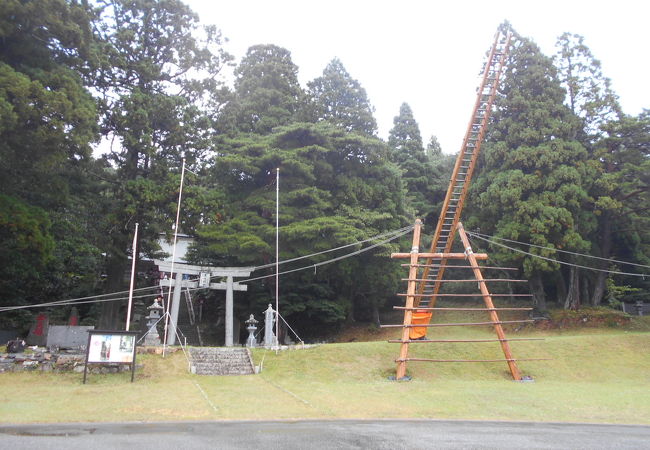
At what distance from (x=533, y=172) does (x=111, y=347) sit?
20.9 meters

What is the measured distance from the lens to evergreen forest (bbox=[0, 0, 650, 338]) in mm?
18219

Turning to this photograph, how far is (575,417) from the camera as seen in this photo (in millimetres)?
9156

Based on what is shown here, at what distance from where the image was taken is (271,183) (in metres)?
23.0

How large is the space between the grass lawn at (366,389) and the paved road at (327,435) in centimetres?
55

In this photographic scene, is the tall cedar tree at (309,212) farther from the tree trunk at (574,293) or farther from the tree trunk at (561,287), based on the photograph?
the tree trunk at (561,287)

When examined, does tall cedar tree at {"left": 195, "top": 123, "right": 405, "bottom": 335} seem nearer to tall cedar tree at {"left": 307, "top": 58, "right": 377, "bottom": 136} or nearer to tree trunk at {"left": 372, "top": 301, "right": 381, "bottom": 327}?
tree trunk at {"left": 372, "top": 301, "right": 381, "bottom": 327}

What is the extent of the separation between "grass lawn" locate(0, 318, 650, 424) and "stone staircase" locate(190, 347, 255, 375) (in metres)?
0.44

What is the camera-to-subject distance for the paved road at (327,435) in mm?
6508

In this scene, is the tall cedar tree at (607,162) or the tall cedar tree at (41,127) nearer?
the tall cedar tree at (41,127)

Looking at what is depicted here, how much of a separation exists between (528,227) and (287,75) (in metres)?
15.6

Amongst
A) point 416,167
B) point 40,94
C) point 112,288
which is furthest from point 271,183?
point 416,167

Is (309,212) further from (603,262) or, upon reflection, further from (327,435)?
(603,262)

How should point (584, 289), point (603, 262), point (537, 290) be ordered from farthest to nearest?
point (584, 289) → point (537, 290) → point (603, 262)

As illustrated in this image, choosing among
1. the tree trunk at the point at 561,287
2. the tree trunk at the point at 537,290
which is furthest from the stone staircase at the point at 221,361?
the tree trunk at the point at 561,287
